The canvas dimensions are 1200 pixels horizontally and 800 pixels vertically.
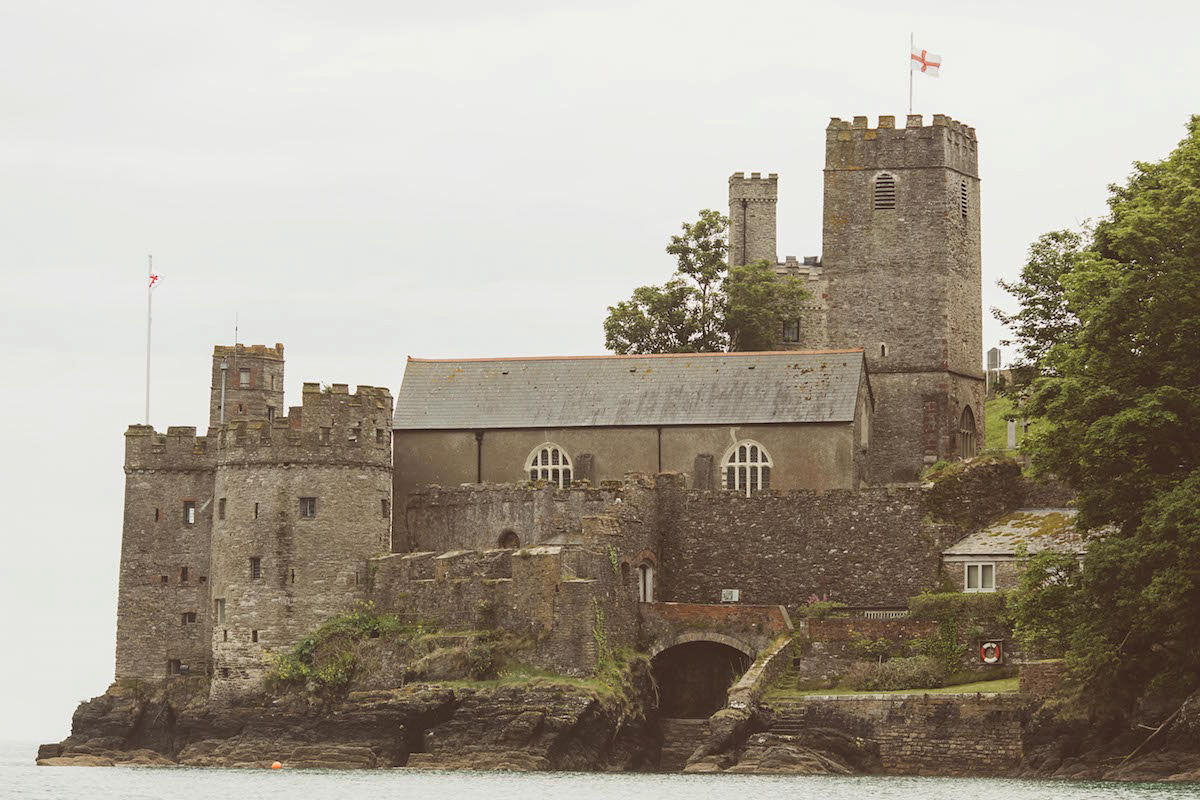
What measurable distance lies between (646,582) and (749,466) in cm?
693

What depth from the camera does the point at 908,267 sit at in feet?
307

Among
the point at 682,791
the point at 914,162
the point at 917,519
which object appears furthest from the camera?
the point at 914,162

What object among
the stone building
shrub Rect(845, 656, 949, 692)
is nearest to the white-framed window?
shrub Rect(845, 656, 949, 692)

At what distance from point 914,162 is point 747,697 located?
30901 millimetres

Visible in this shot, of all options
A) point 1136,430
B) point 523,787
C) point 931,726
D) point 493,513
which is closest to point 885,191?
point 493,513

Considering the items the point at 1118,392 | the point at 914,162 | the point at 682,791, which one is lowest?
the point at 682,791

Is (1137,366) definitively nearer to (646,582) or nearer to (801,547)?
(801,547)

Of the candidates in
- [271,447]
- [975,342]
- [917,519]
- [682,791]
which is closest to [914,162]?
[975,342]

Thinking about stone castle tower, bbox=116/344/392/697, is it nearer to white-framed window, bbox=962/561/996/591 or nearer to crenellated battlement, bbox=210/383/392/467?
crenellated battlement, bbox=210/383/392/467

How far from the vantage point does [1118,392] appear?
60906 mm

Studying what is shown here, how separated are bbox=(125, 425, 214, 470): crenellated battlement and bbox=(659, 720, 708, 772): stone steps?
57.2ft

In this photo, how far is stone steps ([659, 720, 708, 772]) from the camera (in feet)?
237

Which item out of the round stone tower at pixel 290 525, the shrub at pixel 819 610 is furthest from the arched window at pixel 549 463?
the shrub at pixel 819 610

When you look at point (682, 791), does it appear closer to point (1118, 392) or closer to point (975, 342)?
point (1118, 392)
